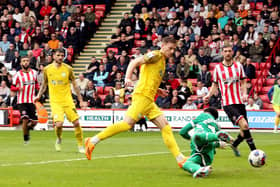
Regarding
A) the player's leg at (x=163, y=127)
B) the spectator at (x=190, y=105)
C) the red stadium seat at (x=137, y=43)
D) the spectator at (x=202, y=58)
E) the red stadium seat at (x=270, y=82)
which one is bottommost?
the spectator at (x=190, y=105)

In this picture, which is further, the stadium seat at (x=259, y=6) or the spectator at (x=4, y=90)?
the stadium seat at (x=259, y=6)

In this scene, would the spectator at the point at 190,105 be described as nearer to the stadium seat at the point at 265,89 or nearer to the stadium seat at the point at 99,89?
the stadium seat at the point at 265,89

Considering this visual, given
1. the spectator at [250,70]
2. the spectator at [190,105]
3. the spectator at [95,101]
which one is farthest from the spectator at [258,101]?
the spectator at [95,101]

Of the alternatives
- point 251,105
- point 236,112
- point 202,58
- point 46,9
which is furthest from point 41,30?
point 236,112

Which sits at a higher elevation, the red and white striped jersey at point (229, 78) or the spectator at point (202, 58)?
the red and white striped jersey at point (229, 78)

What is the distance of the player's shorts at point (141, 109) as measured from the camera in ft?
42.2

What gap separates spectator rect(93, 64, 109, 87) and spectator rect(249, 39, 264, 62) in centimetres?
647

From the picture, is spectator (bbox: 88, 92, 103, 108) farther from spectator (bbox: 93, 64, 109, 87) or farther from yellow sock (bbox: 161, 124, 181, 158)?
yellow sock (bbox: 161, 124, 181, 158)

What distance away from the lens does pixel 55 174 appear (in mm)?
12461

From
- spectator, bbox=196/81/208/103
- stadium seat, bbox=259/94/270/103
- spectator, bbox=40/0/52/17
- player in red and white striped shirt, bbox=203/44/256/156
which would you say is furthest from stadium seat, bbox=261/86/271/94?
player in red and white striped shirt, bbox=203/44/256/156

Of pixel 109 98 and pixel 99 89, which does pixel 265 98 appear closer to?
pixel 109 98

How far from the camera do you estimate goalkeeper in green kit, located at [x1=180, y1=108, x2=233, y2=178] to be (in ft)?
38.5

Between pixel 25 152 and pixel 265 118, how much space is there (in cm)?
1349

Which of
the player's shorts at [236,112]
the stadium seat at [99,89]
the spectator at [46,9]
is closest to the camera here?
the player's shorts at [236,112]
